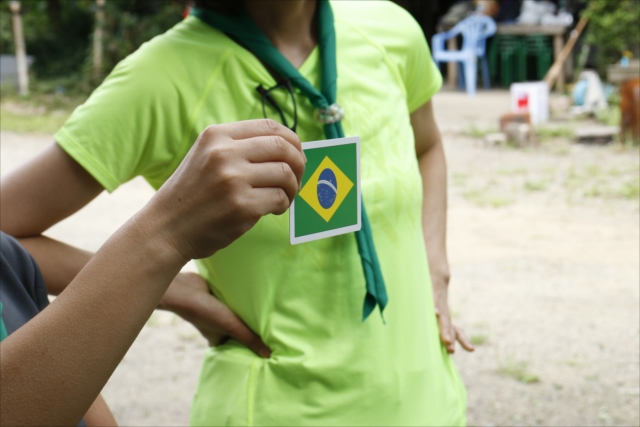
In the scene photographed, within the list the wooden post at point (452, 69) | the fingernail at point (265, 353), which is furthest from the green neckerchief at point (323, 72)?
the wooden post at point (452, 69)

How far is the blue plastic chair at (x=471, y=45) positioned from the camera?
11773mm

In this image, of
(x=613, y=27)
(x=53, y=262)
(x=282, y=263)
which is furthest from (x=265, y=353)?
(x=613, y=27)

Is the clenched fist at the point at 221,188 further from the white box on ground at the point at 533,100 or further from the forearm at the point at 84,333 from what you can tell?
the white box on ground at the point at 533,100

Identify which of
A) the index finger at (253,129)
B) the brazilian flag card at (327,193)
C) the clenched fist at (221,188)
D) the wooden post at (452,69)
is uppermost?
the index finger at (253,129)

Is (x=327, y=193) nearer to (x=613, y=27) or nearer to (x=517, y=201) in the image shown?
(x=517, y=201)

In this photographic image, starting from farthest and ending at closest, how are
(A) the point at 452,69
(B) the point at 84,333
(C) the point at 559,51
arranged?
(A) the point at 452,69, (C) the point at 559,51, (B) the point at 84,333

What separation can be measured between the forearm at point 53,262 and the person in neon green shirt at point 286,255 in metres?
0.16

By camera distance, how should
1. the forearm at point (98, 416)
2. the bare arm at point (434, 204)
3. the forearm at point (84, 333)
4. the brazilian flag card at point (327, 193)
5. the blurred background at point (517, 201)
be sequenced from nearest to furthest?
1. the forearm at point (84, 333)
2. the brazilian flag card at point (327, 193)
3. the forearm at point (98, 416)
4. the bare arm at point (434, 204)
5. the blurred background at point (517, 201)

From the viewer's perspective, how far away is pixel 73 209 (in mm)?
1438

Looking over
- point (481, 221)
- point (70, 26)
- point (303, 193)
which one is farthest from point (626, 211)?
point (70, 26)

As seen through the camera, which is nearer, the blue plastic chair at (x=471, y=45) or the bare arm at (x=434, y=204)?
the bare arm at (x=434, y=204)

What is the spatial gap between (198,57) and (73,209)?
343mm

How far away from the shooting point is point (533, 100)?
9.04 metres

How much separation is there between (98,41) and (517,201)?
7.66 m
